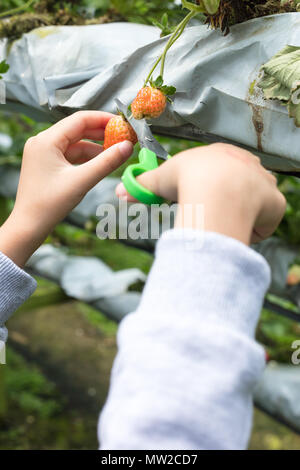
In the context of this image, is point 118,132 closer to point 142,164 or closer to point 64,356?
point 142,164

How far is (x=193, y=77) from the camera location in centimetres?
86

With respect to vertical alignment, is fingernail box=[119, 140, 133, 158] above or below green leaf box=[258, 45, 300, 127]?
below

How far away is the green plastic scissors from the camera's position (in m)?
0.67

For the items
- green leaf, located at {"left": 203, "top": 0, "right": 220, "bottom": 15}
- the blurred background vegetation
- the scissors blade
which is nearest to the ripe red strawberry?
the scissors blade

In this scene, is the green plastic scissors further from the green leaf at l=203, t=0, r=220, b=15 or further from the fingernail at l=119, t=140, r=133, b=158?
the green leaf at l=203, t=0, r=220, b=15

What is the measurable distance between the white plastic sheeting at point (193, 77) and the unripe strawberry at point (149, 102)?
0.04 m

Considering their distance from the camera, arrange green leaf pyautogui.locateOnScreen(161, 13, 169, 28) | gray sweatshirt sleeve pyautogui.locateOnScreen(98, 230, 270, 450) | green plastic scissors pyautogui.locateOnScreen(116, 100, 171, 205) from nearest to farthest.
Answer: gray sweatshirt sleeve pyautogui.locateOnScreen(98, 230, 270, 450) → green plastic scissors pyautogui.locateOnScreen(116, 100, 171, 205) → green leaf pyautogui.locateOnScreen(161, 13, 169, 28)

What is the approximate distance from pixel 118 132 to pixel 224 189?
335 millimetres

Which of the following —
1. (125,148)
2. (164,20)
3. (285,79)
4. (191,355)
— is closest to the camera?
(191,355)

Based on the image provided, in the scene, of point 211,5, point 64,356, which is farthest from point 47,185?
point 64,356

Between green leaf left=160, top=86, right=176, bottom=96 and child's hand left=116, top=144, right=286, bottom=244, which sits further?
green leaf left=160, top=86, right=176, bottom=96

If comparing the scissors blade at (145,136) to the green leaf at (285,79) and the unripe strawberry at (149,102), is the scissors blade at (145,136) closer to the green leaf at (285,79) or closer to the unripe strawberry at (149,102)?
the unripe strawberry at (149,102)

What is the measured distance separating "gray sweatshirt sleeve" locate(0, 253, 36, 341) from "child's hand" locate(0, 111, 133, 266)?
34mm

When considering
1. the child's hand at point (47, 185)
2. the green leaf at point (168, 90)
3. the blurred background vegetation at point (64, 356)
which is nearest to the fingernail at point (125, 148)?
the child's hand at point (47, 185)
